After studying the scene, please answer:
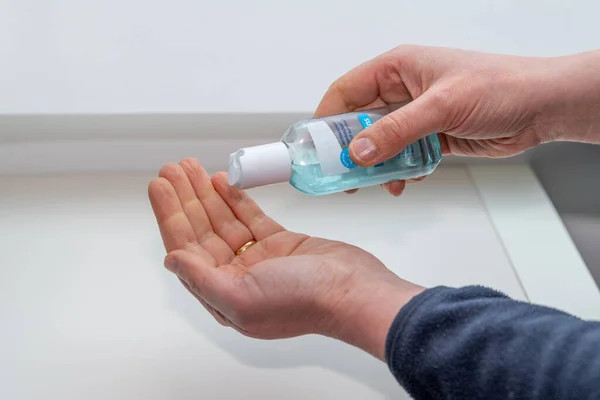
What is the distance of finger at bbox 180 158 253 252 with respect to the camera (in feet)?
2.15

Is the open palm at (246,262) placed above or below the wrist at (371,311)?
above

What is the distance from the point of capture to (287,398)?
2.12ft

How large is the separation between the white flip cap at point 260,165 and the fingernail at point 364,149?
6 centimetres

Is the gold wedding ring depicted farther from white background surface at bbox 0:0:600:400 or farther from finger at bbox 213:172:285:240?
white background surface at bbox 0:0:600:400

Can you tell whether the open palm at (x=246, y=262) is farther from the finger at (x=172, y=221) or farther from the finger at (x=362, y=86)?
the finger at (x=362, y=86)

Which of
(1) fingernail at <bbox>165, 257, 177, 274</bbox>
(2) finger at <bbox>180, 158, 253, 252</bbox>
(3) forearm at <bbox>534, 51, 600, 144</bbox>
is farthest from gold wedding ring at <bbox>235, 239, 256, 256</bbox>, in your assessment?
(3) forearm at <bbox>534, 51, 600, 144</bbox>

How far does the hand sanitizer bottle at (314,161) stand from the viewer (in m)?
0.55

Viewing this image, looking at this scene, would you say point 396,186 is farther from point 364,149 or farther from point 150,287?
point 150,287

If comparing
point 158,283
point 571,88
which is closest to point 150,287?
point 158,283

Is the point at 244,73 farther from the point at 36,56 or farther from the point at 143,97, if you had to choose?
the point at 36,56

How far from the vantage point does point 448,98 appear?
617mm

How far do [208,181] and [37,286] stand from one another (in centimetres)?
27

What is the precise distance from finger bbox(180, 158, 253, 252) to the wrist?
0.17m

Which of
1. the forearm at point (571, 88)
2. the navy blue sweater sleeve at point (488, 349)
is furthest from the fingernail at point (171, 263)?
the forearm at point (571, 88)
